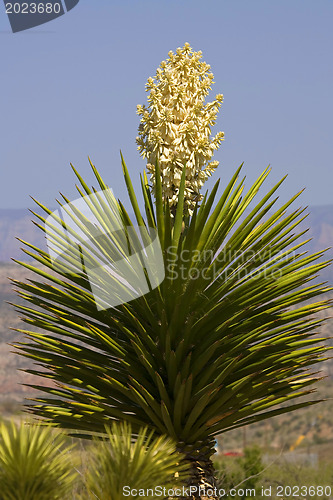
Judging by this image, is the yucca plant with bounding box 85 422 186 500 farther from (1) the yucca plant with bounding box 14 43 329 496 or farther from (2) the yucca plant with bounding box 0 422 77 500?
(1) the yucca plant with bounding box 14 43 329 496

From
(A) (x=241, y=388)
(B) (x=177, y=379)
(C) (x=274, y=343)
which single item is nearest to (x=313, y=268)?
(C) (x=274, y=343)

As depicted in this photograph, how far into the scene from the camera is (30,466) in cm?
273

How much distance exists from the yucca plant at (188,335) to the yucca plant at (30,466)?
980 millimetres

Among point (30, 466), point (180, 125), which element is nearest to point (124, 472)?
point (30, 466)

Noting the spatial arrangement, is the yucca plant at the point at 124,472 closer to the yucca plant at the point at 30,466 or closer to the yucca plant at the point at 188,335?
the yucca plant at the point at 30,466

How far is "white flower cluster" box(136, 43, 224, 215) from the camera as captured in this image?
14.7 feet

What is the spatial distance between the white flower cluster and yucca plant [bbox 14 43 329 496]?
0.16 ft

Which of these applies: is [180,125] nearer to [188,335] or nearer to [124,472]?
[188,335]

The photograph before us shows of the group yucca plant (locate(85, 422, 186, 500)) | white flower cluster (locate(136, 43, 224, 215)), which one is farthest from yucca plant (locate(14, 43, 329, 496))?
yucca plant (locate(85, 422, 186, 500))

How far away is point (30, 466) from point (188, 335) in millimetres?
1417

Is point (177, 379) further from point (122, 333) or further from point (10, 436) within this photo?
point (10, 436)

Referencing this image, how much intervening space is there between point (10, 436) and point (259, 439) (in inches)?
1498

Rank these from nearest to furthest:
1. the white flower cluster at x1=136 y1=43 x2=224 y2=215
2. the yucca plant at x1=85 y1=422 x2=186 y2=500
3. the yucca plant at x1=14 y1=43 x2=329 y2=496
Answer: the yucca plant at x1=85 y1=422 x2=186 y2=500 < the yucca plant at x1=14 y1=43 x2=329 y2=496 < the white flower cluster at x1=136 y1=43 x2=224 y2=215

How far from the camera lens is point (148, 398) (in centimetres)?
382
